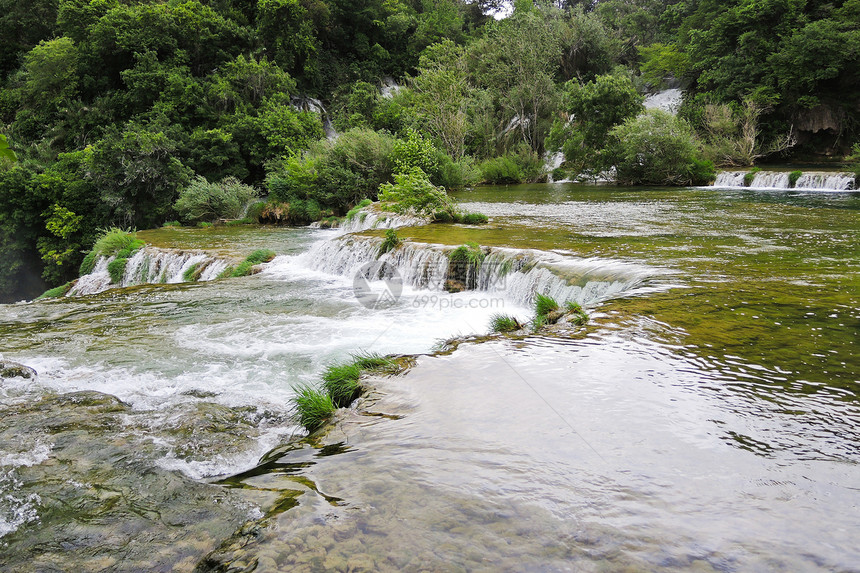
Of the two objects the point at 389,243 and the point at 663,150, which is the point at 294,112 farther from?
the point at 389,243

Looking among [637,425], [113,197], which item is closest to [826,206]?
[637,425]

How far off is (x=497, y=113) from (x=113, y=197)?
26049 mm

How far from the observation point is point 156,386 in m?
5.45

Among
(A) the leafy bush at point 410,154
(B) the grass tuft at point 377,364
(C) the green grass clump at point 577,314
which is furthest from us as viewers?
(A) the leafy bush at point 410,154

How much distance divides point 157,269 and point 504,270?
34.4ft

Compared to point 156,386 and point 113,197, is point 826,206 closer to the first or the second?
point 156,386

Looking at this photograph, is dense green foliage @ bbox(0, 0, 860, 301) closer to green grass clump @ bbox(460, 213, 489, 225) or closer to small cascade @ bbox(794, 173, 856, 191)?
small cascade @ bbox(794, 173, 856, 191)

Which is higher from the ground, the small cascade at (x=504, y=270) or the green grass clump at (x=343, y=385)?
the small cascade at (x=504, y=270)

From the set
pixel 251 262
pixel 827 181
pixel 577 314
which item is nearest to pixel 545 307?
pixel 577 314

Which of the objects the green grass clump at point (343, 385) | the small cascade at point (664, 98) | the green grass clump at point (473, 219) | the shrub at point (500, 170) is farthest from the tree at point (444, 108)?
the green grass clump at point (343, 385)

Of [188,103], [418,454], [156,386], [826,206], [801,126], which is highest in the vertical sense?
[188,103]

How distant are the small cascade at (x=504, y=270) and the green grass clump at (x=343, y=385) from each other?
3792mm

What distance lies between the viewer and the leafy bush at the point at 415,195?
44.6ft

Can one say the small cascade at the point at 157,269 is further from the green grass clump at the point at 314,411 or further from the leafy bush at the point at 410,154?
the green grass clump at the point at 314,411
